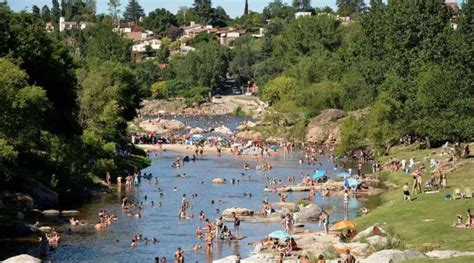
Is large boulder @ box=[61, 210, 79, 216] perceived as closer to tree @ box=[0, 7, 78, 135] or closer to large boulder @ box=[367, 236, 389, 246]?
tree @ box=[0, 7, 78, 135]

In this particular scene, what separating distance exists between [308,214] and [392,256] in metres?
25.0

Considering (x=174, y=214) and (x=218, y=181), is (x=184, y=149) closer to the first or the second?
(x=218, y=181)

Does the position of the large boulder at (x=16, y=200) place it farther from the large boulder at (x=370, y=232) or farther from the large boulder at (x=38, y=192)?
the large boulder at (x=370, y=232)

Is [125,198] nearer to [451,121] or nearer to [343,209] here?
[343,209]

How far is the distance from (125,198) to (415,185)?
2430cm

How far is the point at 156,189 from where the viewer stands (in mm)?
85750

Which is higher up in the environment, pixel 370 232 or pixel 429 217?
pixel 429 217

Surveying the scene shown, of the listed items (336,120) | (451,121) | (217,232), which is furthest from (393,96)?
(217,232)

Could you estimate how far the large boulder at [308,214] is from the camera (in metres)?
65.8

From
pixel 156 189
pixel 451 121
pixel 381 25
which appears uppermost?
pixel 381 25

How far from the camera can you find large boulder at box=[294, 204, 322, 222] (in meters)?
65.8

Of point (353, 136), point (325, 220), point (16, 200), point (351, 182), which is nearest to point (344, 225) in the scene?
point (325, 220)

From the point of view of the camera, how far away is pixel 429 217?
5347 centimetres

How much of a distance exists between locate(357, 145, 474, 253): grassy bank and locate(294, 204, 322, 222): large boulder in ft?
18.2
